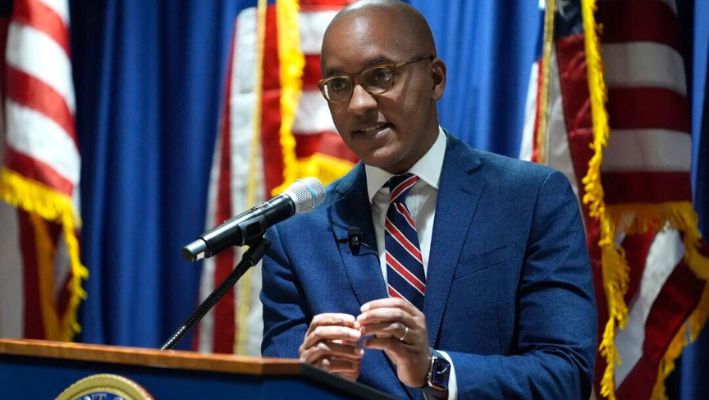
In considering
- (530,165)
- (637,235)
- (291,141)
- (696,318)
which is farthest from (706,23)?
(291,141)

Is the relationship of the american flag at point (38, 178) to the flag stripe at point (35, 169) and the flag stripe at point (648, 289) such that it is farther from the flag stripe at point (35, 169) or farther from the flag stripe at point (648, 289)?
the flag stripe at point (648, 289)

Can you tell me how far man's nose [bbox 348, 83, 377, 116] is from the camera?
2031 mm

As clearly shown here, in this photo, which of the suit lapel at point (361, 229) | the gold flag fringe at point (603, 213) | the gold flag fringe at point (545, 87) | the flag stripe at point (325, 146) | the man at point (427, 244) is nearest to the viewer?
the man at point (427, 244)

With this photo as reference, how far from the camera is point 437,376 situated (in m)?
1.70

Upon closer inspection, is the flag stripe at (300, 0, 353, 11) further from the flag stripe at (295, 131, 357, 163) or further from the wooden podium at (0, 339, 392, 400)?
the wooden podium at (0, 339, 392, 400)

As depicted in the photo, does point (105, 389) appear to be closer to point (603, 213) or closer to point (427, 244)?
point (427, 244)

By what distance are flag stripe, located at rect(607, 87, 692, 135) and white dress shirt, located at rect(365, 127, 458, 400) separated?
771 millimetres

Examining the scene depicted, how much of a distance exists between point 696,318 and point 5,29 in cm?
242

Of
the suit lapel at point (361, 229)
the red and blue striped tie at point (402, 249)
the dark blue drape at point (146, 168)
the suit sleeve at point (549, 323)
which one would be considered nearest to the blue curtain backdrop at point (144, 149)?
the dark blue drape at point (146, 168)

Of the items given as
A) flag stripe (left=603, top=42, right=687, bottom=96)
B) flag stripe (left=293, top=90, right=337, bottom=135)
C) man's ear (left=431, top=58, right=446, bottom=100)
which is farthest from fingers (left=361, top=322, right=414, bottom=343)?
flag stripe (left=293, top=90, right=337, bottom=135)

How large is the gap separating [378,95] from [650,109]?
0.96 metres

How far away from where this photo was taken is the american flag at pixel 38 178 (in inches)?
126

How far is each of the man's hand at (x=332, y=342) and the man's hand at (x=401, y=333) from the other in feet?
0.07

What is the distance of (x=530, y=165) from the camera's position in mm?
2100
